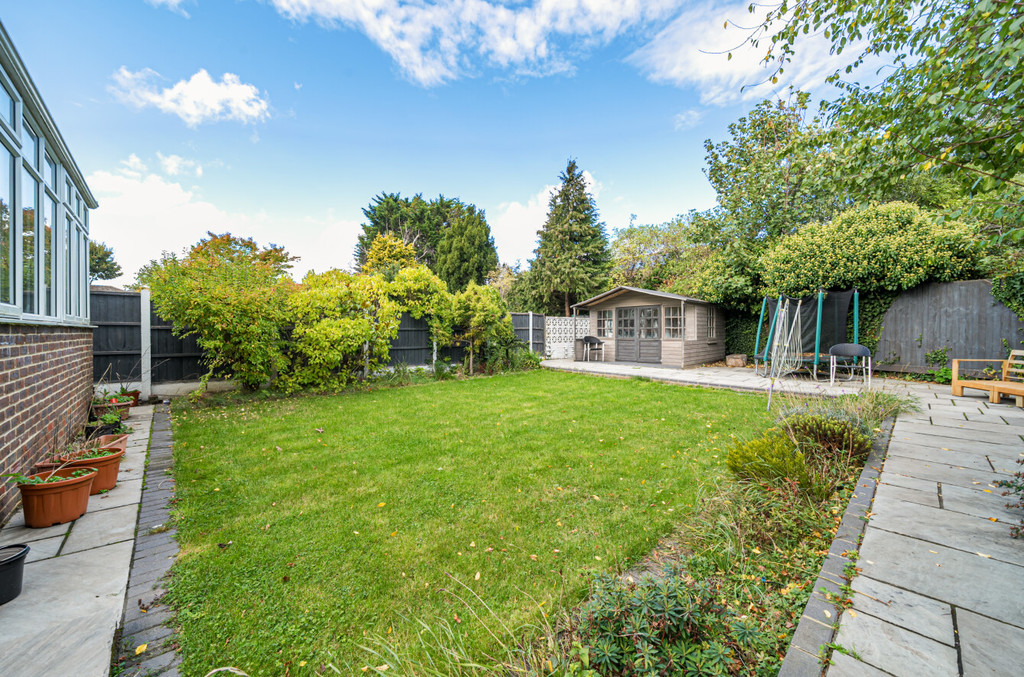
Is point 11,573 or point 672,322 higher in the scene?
point 672,322

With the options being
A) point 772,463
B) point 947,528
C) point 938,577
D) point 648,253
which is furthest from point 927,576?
point 648,253

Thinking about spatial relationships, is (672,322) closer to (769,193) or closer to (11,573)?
(769,193)

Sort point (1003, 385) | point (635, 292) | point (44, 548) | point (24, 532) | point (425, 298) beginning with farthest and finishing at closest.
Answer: point (635, 292) < point (425, 298) < point (1003, 385) < point (24, 532) < point (44, 548)

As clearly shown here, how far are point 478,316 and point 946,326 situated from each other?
10115 mm

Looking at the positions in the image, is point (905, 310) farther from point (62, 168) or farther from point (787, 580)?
point (62, 168)

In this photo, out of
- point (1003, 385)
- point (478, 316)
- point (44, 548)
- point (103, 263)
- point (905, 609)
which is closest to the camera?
point (905, 609)

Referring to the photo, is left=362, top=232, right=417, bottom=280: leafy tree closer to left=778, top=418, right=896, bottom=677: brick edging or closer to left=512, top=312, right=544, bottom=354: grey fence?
left=512, top=312, right=544, bottom=354: grey fence

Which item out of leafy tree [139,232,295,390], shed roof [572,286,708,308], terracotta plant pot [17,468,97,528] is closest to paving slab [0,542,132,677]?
terracotta plant pot [17,468,97,528]

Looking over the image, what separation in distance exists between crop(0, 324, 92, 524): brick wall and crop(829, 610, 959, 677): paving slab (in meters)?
4.67

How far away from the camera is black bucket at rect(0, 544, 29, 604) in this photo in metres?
1.69

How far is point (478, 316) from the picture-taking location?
30.9ft

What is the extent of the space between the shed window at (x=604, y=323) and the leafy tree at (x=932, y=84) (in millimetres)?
9825

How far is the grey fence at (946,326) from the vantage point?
288 inches

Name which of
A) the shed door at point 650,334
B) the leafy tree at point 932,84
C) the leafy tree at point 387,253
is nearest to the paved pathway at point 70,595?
the leafy tree at point 932,84
